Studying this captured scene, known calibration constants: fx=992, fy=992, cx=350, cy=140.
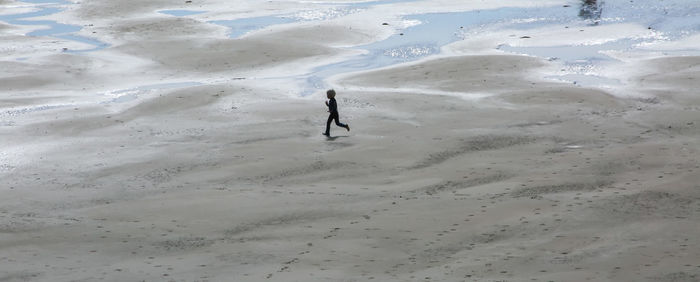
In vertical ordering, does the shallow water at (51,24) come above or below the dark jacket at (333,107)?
below

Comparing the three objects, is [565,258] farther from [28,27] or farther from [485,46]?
[28,27]

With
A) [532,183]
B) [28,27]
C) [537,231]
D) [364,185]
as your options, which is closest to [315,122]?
[364,185]

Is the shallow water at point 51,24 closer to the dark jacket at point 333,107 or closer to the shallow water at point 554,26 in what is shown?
the shallow water at point 554,26

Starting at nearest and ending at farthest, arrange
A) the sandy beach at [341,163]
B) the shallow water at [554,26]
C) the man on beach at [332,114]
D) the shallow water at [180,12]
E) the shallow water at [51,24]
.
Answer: the sandy beach at [341,163], the man on beach at [332,114], the shallow water at [554,26], the shallow water at [51,24], the shallow water at [180,12]

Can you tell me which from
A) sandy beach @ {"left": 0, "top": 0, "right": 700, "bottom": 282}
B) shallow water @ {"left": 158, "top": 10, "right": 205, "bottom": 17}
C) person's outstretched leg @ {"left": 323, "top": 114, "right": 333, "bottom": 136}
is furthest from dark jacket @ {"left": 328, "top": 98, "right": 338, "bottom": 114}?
shallow water @ {"left": 158, "top": 10, "right": 205, "bottom": 17}

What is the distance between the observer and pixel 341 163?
16250 mm

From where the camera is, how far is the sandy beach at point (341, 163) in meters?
11.6

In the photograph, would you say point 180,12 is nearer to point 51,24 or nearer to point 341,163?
point 51,24

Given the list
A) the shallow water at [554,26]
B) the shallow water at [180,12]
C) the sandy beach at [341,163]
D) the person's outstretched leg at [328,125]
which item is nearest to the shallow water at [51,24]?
the sandy beach at [341,163]

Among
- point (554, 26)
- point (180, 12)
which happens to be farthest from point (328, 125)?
point (180, 12)

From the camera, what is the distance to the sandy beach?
11.6 metres

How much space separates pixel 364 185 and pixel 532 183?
8.15 feet

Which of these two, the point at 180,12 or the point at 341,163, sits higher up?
the point at 180,12

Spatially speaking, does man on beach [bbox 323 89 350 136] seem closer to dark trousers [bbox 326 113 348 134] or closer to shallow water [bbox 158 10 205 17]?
dark trousers [bbox 326 113 348 134]
